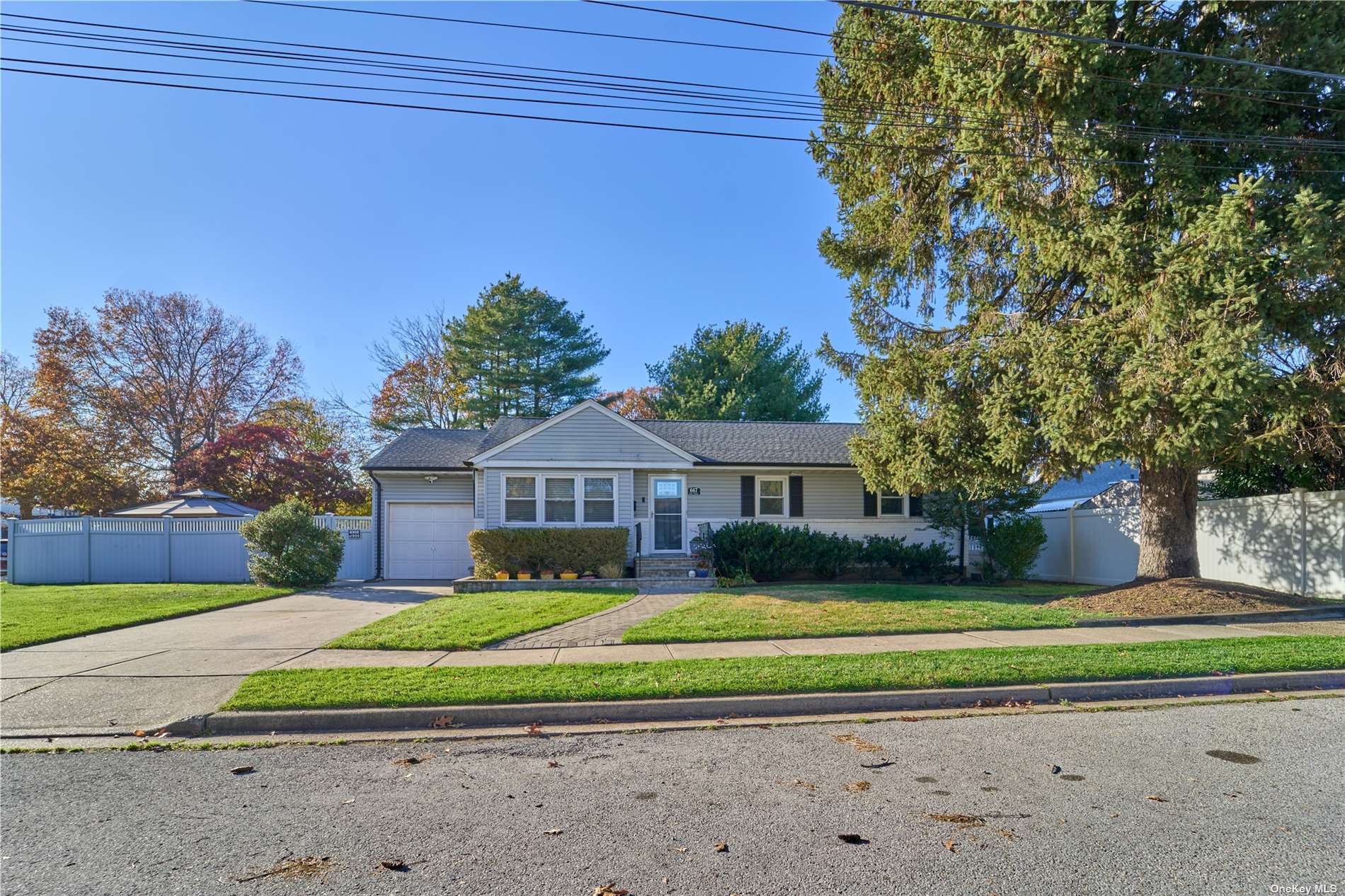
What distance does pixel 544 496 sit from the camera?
61.7 feet

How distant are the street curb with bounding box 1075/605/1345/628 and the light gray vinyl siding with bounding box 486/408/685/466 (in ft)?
35.2

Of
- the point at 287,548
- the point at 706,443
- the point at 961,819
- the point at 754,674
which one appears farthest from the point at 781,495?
the point at 961,819

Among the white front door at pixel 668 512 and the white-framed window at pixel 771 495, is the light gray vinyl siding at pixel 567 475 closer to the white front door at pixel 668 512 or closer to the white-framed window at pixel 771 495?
the white front door at pixel 668 512

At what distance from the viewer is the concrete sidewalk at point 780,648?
8.41m

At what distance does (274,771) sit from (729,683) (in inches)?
154

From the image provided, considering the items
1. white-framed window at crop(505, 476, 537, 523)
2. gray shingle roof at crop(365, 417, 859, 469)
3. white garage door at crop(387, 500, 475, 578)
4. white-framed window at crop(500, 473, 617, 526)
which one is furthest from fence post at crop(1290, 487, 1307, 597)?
white garage door at crop(387, 500, 475, 578)

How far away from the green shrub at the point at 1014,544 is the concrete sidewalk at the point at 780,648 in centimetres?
807

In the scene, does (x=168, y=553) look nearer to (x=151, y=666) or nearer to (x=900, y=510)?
(x=151, y=666)

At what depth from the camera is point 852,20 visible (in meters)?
15.2

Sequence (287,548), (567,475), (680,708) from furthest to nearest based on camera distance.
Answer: (567,475) → (287,548) → (680,708)

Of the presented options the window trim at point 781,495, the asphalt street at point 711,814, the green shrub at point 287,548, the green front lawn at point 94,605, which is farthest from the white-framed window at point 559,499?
the asphalt street at point 711,814

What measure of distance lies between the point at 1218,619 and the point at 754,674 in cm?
846

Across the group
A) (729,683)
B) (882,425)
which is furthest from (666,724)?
(882,425)

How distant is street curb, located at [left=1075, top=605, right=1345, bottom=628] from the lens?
1093 cm
